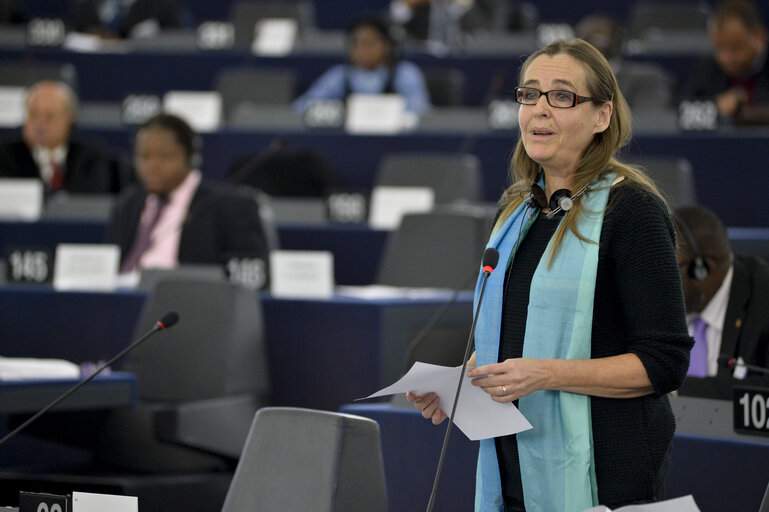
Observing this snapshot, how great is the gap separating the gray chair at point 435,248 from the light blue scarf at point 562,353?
2800mm

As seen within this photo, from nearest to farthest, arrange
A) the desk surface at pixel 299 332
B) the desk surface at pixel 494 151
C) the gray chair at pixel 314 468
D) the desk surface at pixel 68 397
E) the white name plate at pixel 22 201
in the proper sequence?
the gray chair at pixel 314 468 → the desk surface at pixel 68 397 → the desk surface at pixel 299 332 → the desk surface at pixel 494 151 → the white name plate at pixel 22 201

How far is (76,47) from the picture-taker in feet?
27.8

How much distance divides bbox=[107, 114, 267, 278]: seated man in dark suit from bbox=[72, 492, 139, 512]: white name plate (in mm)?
2770

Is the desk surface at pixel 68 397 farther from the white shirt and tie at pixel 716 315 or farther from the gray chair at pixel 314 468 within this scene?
the white shirt and tie at pixel 716 315

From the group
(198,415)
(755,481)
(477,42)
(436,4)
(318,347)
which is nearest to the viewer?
(755,481)

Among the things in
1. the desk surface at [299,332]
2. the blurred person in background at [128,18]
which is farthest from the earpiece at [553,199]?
the blurred person in background at [128,18]

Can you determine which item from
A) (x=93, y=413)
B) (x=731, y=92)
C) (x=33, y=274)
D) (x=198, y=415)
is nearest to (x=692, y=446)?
(x=198, y=415)

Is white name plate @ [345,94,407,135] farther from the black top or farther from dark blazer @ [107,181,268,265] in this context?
the black top

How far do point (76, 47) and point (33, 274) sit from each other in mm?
4046

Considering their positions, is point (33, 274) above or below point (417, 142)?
below

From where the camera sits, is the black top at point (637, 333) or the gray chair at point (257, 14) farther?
the gray chair at point (257, 14)

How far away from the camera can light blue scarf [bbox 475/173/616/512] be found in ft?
6.49

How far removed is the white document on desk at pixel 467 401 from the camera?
1.98 metres

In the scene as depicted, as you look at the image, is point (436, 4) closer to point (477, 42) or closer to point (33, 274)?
point (477, 42)
